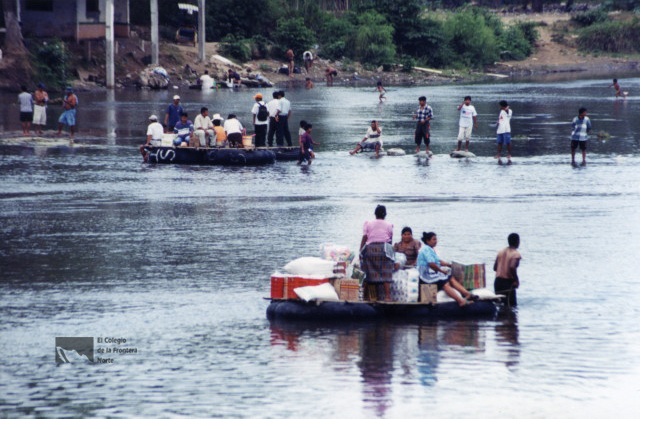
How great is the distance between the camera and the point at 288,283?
A: 54.2 ft

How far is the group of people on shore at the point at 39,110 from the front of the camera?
119 feet

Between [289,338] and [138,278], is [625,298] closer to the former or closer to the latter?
[289,338]

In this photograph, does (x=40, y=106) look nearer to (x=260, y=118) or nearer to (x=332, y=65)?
(x=260, y=118)

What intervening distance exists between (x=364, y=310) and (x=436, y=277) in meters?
1.07

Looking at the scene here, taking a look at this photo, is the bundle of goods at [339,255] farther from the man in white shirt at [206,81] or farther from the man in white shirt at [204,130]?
the man in white shirt at [206,81]

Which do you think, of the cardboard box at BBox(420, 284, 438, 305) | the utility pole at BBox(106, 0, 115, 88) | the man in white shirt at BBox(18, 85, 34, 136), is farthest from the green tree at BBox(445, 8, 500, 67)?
the cardboard box at BBox(420, 284, 438, 305)

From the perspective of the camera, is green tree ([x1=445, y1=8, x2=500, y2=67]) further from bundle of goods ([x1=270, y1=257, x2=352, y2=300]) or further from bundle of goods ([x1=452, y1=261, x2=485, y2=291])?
bundle of goods ([x1=270, y1=257, x2=352, y2=300])

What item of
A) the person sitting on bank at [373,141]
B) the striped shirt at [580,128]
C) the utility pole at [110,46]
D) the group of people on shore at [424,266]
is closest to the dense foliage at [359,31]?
the utility pole at [110,46]

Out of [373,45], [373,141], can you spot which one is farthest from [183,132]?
[373,45]

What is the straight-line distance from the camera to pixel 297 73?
237 feet

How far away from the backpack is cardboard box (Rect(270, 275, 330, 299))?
16.0 m

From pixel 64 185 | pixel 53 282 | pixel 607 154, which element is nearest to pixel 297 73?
pixel 607 154

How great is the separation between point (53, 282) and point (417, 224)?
7480 millimetres

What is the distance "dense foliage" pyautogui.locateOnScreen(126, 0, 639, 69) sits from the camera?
74125 mm
